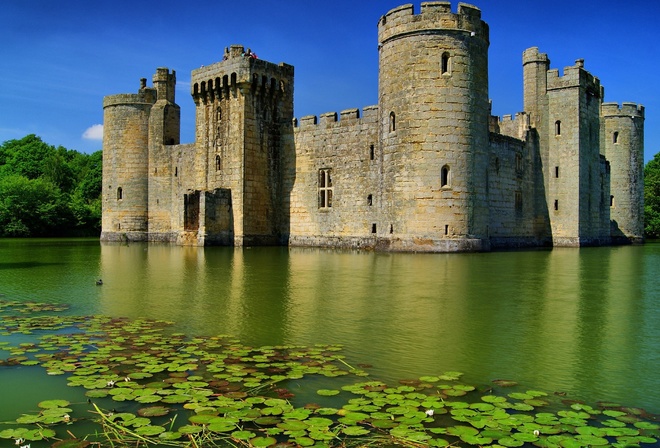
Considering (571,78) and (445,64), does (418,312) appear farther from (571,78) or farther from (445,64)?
(571,78)

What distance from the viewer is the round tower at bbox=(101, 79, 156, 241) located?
35.1 metres

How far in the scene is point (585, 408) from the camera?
4.69 meters

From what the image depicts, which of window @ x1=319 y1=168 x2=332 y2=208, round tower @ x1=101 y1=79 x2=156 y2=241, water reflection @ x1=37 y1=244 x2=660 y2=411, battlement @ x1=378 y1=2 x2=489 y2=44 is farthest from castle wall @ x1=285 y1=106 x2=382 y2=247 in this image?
water reflection @ x1=37 y1=244 x2=660 y2=411

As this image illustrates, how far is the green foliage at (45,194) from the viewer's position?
4643 centimetres

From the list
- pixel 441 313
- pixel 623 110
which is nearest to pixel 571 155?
pixel 623 110

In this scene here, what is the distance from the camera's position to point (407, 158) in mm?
22469

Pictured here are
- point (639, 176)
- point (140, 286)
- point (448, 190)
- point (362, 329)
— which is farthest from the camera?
point (639, 176)

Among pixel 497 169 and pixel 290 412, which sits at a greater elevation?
pixel 497 169

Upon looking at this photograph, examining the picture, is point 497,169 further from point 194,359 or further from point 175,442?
point 175,442

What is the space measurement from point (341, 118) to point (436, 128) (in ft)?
21.2

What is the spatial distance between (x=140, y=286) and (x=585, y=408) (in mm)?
9454

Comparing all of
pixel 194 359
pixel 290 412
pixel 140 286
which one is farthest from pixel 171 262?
pixel 290 412

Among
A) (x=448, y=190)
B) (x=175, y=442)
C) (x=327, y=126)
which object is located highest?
(x=327, y=126)

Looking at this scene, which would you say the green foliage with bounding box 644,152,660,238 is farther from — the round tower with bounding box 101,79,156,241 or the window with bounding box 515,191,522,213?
the round tower with bounding box 101,79,156,241
